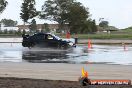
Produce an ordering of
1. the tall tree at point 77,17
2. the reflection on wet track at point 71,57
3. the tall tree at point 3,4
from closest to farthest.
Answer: the reflection on wet track at point 71,57 → the tall tree at point 3,4 → the tall tree at point 77,17

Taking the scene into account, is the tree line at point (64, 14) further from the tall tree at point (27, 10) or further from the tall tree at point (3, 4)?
the tall tree at point (3, 4)

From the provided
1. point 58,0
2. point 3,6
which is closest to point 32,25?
point 58,0

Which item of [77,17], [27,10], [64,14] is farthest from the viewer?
[64,14]

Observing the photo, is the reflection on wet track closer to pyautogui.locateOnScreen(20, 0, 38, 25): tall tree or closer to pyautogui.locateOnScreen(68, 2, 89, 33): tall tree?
pyautogui.locateOnScreen(20, 0, 38, 25): tall tree

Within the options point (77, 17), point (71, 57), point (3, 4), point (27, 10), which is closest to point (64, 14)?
point (77, 17)

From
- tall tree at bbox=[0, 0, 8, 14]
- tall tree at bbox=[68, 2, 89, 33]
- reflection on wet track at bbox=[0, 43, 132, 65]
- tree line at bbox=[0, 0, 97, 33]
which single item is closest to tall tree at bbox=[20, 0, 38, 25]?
tree line at bbox=[0, 0, 97, 33]

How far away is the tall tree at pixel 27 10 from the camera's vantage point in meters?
112

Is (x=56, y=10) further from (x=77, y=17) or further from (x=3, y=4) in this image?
(x=3, y=4)

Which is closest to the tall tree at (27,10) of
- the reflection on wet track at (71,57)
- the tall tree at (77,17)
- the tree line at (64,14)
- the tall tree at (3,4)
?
the tree line at (64,14)

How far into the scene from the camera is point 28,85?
11.5m

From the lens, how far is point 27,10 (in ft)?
365

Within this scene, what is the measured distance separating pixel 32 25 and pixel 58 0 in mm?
11028

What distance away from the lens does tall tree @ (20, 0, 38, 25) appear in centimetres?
11212

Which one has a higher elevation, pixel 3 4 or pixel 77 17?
pixel 3 4
